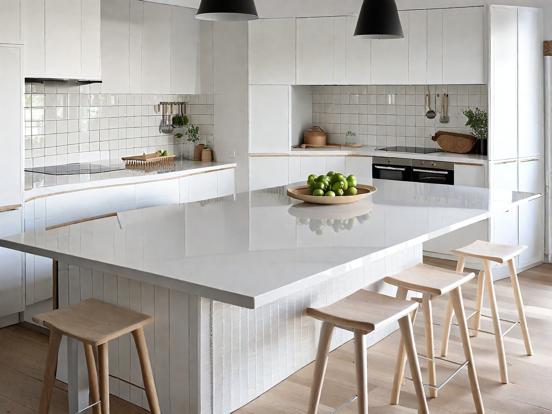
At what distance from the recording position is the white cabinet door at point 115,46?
5781mm

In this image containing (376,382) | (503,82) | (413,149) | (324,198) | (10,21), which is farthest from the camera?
(413,149)

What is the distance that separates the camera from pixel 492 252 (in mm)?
4070

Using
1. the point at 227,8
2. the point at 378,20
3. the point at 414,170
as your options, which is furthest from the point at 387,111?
the point at 227,8

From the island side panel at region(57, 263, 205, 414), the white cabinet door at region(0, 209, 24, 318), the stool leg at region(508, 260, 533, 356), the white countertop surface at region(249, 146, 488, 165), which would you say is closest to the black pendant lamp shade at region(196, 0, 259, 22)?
the island side panel at region(57, 263, 205, 414)

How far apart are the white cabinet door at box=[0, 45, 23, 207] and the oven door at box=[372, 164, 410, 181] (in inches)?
130

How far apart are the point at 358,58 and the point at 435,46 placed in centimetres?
71

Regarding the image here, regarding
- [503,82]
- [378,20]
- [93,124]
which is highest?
[378,20]

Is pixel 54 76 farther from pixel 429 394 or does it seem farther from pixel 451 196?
pixel 429 394

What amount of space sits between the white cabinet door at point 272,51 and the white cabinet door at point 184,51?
0.54 metres

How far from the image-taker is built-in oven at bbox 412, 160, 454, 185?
611 centimetres

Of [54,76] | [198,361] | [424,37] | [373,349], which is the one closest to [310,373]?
[373,349]

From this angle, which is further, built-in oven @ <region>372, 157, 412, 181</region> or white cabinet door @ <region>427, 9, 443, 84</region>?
built-in oven @ <region>372, 157, 412, 181</region>

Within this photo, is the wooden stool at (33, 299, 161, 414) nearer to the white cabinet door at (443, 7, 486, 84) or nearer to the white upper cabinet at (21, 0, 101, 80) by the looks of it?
the white upper cabinet at (21, 0, 101, 80)

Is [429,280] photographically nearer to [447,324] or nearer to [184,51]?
[447,324]
